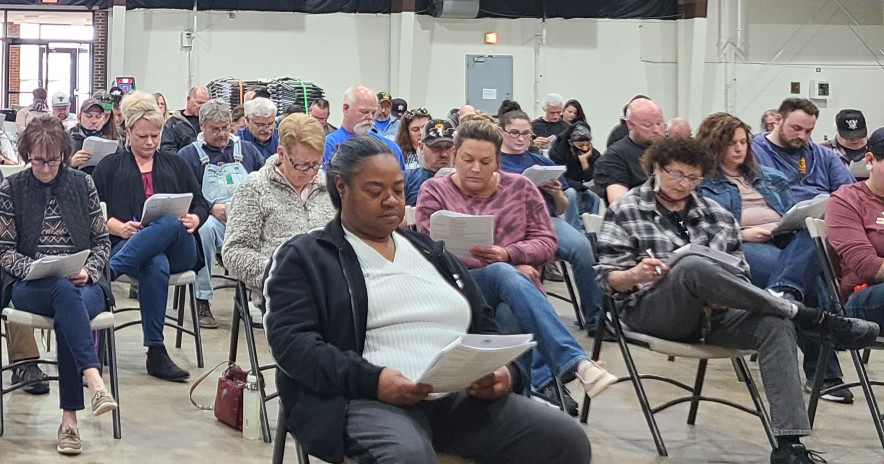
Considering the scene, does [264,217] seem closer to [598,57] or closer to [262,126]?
[262,126]

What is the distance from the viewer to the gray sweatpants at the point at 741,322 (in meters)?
3.40

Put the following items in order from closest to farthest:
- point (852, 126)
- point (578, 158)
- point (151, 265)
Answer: point (151, 265), point (578, 158), point (852, 126)

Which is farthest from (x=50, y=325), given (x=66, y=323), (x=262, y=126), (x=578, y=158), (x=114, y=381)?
(x=578, y=158)

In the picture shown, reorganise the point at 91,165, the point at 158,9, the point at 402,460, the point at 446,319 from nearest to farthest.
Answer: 1. the point at 402,460
2. the point at 446,319
3. the point at 91,165
4. the point at 158,9

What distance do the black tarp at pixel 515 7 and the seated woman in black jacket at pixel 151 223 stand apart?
8.54m

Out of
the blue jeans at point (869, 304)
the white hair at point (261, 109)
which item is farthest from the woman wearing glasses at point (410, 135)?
the blue jeans at point (869, 304)

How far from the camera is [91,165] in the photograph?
20.3 ft

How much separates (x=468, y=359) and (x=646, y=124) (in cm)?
359

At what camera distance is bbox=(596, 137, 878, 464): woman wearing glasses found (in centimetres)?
343

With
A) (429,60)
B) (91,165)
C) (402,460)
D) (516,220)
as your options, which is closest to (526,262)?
(516,220)

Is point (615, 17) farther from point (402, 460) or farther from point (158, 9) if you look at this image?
point (402, 460)

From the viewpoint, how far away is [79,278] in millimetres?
3893

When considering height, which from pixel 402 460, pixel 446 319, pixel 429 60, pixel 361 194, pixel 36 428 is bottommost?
pixel 36 428

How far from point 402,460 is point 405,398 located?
16 centimetres
